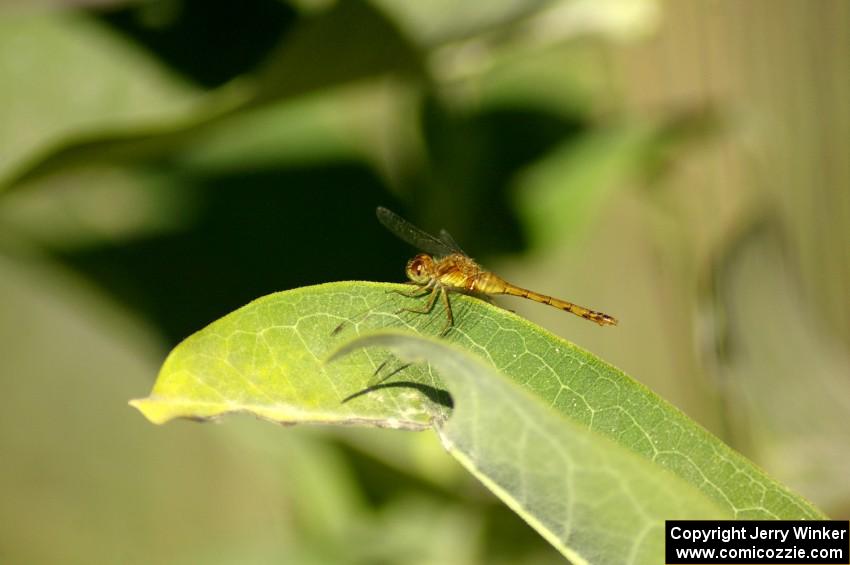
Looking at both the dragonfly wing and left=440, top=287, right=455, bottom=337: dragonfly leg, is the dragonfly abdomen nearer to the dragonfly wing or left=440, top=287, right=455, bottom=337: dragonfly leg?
the dragonfly wing

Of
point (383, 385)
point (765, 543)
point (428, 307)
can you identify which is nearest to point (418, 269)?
point (428, 307)

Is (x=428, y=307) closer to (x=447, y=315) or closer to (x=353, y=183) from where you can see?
(x=447, y=315)

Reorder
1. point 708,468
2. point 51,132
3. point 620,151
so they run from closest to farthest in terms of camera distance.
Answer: point 708,468, point 51,132, point 620,151

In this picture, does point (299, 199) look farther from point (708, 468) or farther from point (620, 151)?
point (708, 468)

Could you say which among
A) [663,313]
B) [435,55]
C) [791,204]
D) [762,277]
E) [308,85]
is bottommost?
[308,85]

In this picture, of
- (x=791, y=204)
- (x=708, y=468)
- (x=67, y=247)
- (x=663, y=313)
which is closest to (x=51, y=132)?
(x=67, y=247)

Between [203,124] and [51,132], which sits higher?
[51,132]

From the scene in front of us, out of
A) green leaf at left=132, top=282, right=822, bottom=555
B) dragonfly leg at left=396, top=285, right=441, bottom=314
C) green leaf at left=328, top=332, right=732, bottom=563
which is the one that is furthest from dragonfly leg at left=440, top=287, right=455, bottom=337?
green leaf at left=328, top=332, right=732, bottom=563
